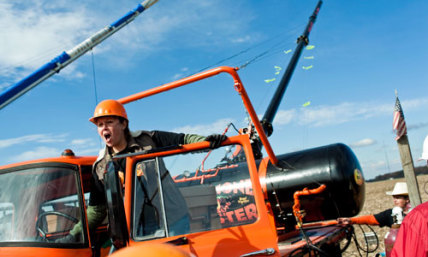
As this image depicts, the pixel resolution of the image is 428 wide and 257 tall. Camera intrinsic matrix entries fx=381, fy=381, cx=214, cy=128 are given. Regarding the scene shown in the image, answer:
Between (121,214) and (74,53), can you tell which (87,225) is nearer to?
(121,214)

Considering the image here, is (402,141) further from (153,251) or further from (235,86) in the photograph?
(153,251)

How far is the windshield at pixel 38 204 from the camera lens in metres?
3.35

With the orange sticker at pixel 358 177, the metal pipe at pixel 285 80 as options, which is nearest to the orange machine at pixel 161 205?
the orange sticker at pixel 358 177

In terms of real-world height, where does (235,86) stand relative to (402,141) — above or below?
above

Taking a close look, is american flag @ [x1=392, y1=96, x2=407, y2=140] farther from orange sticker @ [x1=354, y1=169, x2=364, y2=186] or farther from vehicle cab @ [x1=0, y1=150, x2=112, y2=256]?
vehicle cab @ [x1=0, y1=150, x2=112, y2=256]

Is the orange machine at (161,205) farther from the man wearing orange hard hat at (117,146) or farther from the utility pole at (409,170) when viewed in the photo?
the utility pole at (409,170)

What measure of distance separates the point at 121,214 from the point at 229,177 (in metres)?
1.06

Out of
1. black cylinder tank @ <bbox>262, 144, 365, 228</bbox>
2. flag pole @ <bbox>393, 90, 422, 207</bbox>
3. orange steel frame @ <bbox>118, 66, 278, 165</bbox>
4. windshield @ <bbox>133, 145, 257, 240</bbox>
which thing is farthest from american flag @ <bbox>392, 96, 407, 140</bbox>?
windshield @ <bbox>133, 145, 257, 240</bbox>

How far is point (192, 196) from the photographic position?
11.3 ft

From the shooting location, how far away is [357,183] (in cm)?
470

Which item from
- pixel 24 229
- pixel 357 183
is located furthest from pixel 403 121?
pixel 24 229

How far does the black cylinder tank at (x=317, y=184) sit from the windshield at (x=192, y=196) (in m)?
1.11

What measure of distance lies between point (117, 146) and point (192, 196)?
0.92m

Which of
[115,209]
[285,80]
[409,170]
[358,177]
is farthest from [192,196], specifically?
[285,80]
